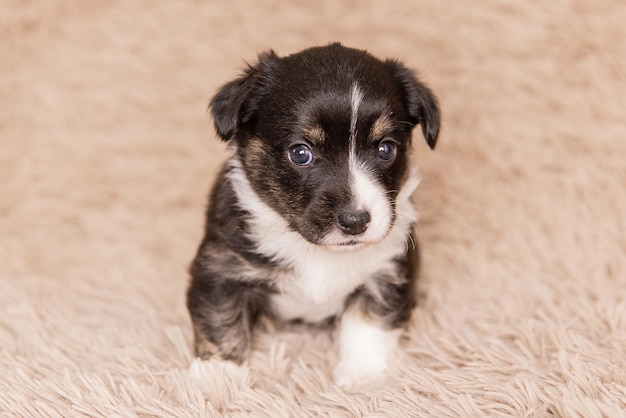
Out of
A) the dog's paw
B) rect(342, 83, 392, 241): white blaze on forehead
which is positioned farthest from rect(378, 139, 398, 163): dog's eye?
the dog's paw

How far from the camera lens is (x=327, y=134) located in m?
2.63

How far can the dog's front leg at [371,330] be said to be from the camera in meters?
2.90

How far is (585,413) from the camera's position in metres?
2.32

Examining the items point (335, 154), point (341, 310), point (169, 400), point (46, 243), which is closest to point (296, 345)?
point (341, 310)

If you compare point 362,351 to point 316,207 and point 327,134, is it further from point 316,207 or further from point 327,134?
point 327,134

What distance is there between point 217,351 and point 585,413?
51.1 inches

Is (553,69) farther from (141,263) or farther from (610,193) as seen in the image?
(141,263)

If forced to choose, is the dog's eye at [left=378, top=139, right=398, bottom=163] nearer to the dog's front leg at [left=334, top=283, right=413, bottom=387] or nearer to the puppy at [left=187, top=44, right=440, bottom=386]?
the puppy at [left=187, top=44, right=440, bottom=386]

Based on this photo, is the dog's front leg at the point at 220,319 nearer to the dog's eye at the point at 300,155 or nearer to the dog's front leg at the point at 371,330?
the dog's front leg at the point at 371,330

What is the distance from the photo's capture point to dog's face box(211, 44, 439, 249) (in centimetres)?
259

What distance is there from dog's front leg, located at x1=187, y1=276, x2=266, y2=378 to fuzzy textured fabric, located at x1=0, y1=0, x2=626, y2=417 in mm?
104

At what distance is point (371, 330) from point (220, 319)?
1.89 ft

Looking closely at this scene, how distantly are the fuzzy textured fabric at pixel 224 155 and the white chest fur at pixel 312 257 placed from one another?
9.5 inches

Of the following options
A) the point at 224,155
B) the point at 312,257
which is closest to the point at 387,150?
the point at 312,257
